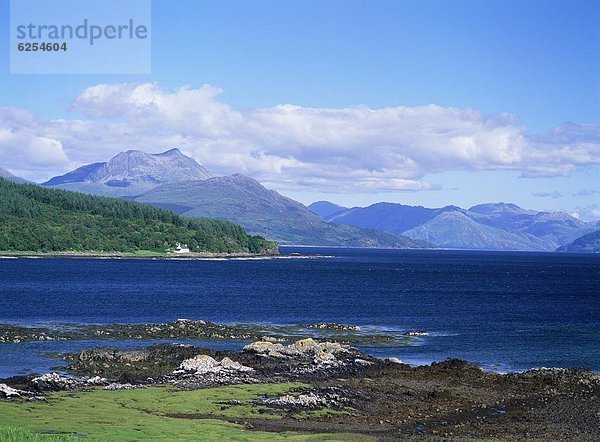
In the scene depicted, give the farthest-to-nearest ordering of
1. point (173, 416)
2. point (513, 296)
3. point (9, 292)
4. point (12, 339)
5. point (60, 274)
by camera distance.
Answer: point (60, 274) < point (513, 296) < point (9, 292) < point (12, 339) < point (173, 416)

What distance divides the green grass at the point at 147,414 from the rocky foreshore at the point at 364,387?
145 cm

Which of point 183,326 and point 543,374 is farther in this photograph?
point 183,326

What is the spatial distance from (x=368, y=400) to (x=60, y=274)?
15571 cm

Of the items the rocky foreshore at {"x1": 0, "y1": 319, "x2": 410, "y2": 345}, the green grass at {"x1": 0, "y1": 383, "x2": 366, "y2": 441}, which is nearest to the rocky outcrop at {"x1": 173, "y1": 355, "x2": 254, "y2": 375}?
the green grass at {"x1": 0, "y1": 383, "x2": 366, "y2": 441}

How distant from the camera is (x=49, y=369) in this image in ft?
203

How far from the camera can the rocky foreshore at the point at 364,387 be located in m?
45.0

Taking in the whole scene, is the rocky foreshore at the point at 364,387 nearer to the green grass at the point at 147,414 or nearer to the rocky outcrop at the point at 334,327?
the green grass at the point at 147,414

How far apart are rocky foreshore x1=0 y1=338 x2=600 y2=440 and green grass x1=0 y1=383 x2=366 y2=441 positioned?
1.45 metres

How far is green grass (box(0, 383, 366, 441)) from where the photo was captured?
39.7 meters

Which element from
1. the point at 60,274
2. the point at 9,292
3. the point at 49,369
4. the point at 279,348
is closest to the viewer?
the point at 49,369

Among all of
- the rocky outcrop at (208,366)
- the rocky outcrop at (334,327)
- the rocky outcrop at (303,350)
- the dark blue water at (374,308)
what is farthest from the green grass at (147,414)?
the rocky outcrop at (334,327)

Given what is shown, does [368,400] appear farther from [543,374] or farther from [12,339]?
[12,339]

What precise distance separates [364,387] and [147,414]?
17731 mm

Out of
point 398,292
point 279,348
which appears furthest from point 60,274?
point 279,348
